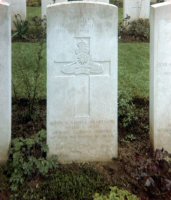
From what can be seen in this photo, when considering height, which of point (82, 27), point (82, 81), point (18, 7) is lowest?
point (82, 81)

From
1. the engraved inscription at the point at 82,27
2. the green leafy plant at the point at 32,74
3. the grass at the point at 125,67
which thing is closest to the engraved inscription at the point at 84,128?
the engraved inscription at the point at 82,27

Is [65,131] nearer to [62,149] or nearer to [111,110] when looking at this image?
[62,149]

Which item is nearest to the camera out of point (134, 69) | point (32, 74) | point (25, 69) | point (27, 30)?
point (32, 74)

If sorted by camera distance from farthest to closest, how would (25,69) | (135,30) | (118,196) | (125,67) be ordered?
(135,30)
(125,67)
(25,69)
(118,196)

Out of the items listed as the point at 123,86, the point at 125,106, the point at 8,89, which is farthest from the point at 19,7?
the point at 8,89

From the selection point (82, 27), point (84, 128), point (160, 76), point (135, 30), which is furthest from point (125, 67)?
point (82, 27)

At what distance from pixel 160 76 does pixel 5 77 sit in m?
1.58

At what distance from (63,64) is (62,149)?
858 millimetres

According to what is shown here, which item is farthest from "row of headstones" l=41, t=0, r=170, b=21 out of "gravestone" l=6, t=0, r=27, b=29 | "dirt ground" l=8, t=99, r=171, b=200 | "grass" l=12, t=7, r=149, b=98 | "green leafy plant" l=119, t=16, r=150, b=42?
"dirt ground" l=8, t=99, r=171, b=200

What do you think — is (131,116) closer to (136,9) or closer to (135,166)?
(135,166)

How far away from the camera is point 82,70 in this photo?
5137 millimetres

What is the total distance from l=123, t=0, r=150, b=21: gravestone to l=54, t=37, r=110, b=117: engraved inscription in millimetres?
8148

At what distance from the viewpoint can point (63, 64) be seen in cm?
508

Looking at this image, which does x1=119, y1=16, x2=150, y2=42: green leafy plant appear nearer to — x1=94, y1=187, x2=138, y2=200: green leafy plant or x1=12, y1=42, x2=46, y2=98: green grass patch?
x1=12, y1=42, x2=46, y2=98: green grass patch
